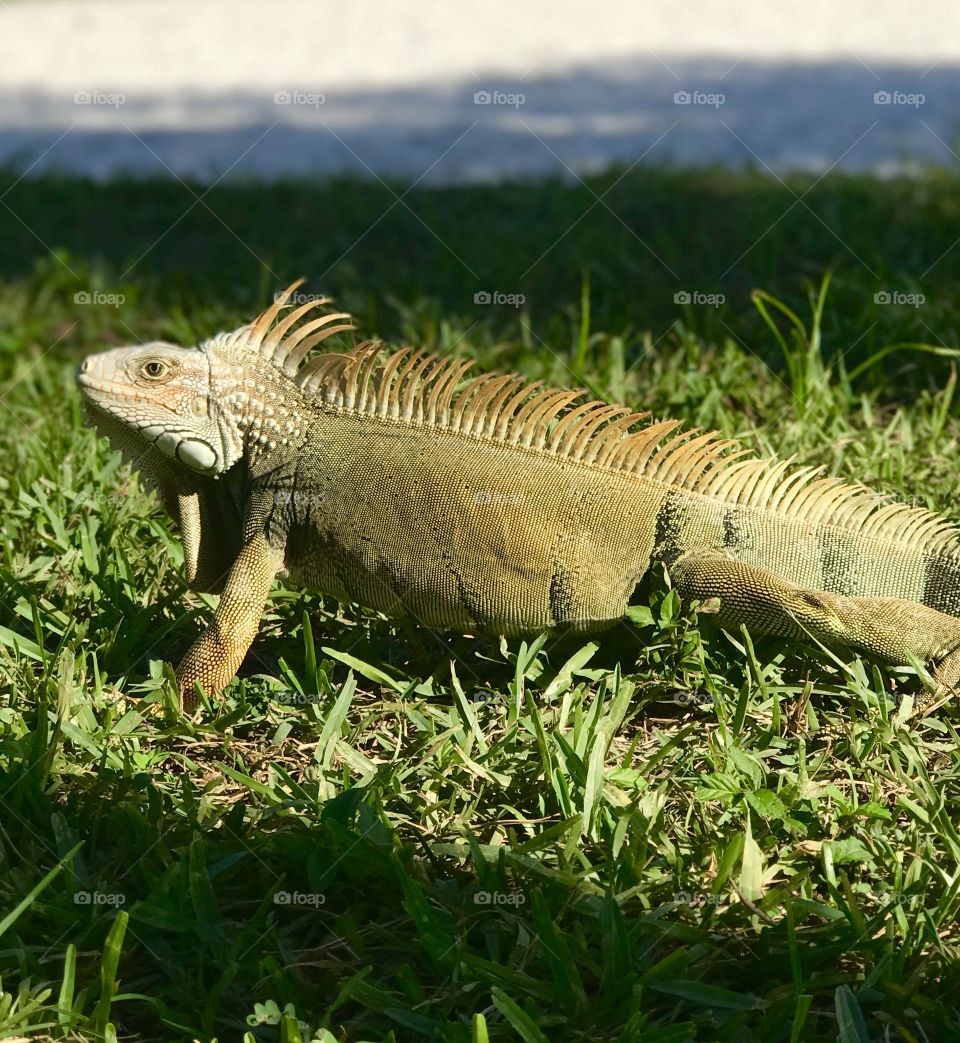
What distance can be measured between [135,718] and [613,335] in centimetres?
326

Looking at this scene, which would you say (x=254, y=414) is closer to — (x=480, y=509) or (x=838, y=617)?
(x=480, y=509)

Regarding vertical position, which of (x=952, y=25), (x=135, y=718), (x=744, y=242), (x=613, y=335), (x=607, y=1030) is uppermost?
(x=952, y=25)

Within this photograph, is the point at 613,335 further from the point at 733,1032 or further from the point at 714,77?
the point at 714,77

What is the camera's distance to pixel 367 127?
11.4 m

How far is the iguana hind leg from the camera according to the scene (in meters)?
3.70

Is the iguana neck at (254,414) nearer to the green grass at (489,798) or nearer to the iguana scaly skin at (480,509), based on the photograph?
the iguana scaly skin at (480,509)

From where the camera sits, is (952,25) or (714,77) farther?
(952,25)

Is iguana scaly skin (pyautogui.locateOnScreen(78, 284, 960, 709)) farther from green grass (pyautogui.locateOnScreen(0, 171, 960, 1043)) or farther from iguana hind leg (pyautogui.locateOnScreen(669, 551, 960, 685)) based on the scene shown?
green grass (pyautogui.locateOnScreen(0, 171, 960, 1043))

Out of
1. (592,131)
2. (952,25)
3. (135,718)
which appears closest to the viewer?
(135,718)

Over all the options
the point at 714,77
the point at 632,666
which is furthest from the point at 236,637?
the point at 714,77

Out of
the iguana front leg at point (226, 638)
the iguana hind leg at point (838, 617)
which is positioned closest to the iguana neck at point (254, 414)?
the iguana front leg at point (226, 638)

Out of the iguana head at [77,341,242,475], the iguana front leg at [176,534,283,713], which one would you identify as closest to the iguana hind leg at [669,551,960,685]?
the iguana front leg at [176,534,283,713]

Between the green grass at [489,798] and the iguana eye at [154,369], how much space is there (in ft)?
2.68

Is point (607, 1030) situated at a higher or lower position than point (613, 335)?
lower
